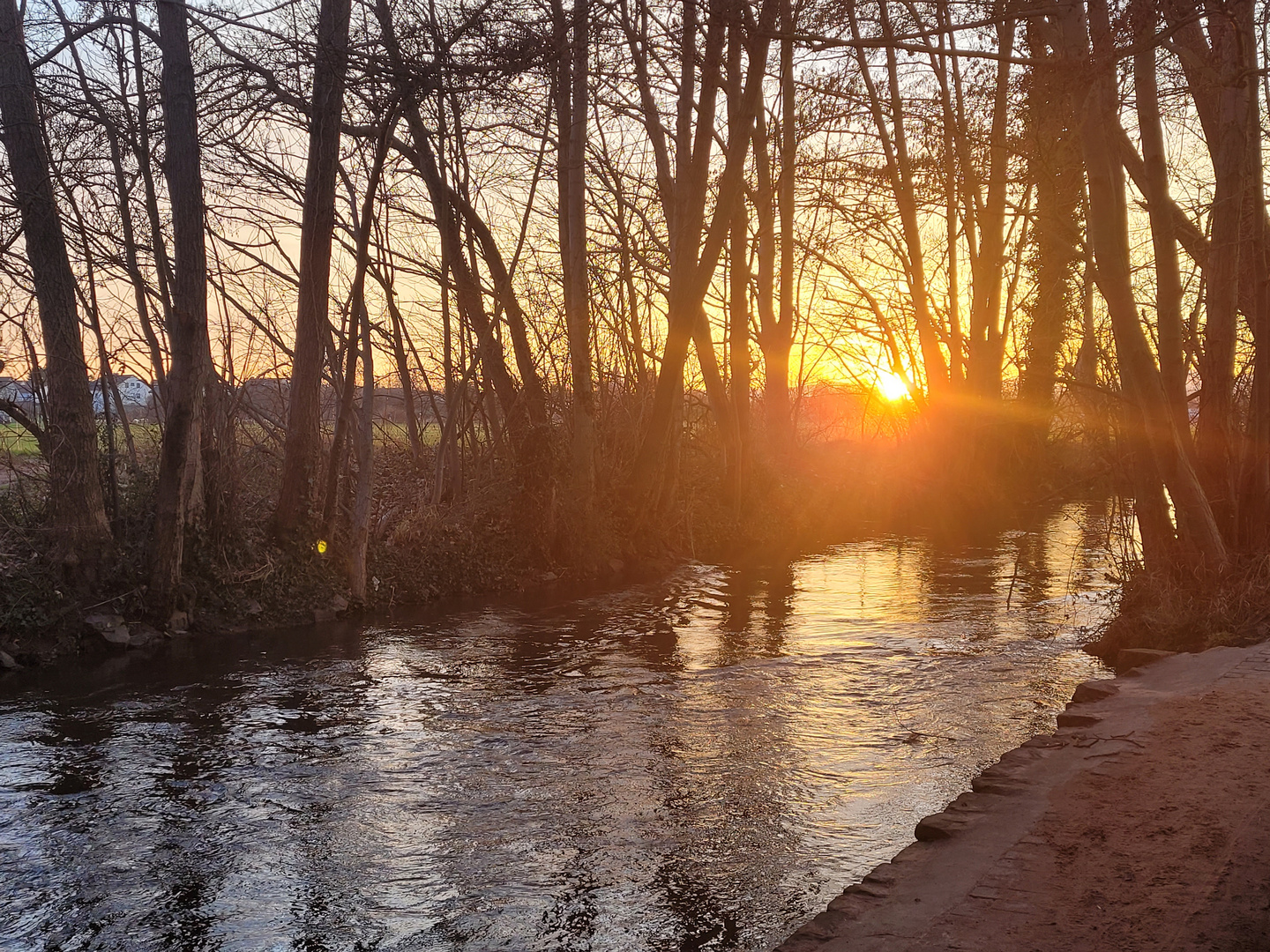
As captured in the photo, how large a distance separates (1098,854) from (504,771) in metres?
3.87

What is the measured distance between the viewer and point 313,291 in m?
13.8

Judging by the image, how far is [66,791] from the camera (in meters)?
7.26

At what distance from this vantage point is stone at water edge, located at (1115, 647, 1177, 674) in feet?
30.6

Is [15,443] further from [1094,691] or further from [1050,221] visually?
[1050,221]

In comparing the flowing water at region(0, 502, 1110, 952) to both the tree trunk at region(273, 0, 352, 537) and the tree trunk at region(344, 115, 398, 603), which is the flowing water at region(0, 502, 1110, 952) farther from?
the tree trunk at region(273, 0, 352, 537)

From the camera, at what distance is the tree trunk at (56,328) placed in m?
11.3

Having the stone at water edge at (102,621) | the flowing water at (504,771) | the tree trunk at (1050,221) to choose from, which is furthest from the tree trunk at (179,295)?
the tree trunk at (1050,221)

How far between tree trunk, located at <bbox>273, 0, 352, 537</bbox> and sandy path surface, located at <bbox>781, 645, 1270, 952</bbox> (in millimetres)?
9702

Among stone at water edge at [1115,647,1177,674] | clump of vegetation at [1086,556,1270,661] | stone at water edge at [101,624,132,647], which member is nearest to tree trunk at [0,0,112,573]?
stone at water edge at [101,624,132,647]

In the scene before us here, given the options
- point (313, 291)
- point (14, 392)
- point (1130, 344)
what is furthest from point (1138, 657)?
point (14, 392)

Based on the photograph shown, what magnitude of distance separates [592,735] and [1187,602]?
535 cm

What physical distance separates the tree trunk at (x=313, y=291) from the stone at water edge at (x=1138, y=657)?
9009 mm

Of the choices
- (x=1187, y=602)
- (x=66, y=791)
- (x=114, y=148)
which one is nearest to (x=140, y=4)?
(x=114, y=148)

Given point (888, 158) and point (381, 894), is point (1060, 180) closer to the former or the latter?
point (888, 158)
